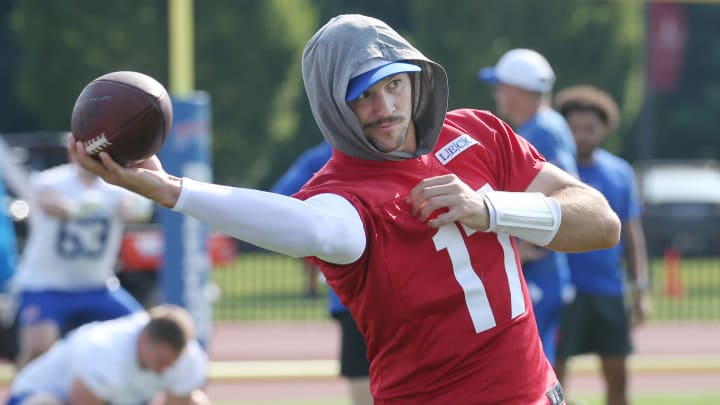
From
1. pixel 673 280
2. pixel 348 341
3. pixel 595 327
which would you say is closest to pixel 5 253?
pixel 348 341

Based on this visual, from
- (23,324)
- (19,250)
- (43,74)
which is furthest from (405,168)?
(43,74)

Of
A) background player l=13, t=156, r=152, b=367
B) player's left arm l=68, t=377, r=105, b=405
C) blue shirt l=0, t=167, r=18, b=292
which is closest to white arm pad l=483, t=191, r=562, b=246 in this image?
player's left arm l=68, t=377, r=105, b=405

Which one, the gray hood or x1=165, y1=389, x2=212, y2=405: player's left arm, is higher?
the gray hood

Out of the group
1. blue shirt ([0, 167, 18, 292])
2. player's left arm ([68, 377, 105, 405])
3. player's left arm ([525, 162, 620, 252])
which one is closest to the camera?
player's left arm ([525, 162, 620, 252])

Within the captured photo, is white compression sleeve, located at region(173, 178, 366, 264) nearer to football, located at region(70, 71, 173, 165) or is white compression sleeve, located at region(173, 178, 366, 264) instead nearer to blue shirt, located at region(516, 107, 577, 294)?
football, located at region(70, 71, 173, 165)

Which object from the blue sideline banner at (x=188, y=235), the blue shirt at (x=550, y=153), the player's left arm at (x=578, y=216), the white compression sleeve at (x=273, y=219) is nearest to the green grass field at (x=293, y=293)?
the blue sideline banner at (x=188, y=235)

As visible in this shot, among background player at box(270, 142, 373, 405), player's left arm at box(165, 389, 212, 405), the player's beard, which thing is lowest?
player's left arm at box(165, 389, 212, 405)

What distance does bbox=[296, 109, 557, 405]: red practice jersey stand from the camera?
3277mm

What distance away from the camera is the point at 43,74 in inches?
970

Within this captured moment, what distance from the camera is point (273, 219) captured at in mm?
3096

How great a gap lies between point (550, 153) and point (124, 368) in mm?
2378

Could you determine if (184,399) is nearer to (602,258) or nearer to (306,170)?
(306,170)

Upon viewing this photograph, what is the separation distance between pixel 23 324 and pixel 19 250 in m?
4.37

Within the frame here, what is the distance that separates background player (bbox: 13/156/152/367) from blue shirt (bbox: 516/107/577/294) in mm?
2826
